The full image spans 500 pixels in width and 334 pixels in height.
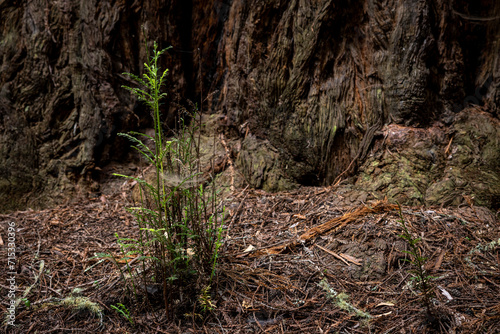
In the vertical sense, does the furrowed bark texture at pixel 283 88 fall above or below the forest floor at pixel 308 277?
above

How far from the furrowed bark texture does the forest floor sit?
1.91 feet

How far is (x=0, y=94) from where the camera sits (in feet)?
12.0

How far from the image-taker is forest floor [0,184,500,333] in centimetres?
159

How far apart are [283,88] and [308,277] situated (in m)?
2.15

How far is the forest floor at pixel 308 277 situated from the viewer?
5.23 ft

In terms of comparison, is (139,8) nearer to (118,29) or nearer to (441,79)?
(118,29)

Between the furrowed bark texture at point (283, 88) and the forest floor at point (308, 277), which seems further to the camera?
the furrowed bark texture at point (283, 88)

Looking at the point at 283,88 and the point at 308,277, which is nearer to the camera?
the point at 308,277

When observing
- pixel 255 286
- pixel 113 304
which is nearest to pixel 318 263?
pixel 255 286

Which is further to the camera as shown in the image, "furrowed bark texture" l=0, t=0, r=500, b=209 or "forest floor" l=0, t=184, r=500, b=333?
"furrowed bark texture" l=0, t=0, r=500, b=209

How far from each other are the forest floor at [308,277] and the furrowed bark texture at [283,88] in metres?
0.58

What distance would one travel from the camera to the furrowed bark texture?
2.76m

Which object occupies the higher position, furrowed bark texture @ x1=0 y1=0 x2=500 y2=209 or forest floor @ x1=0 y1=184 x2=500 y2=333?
furrowed bark texture @ x1=0 y1=0 x2=500 y2=209

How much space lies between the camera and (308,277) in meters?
1.90
